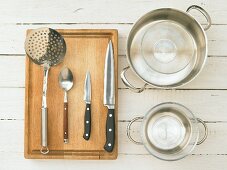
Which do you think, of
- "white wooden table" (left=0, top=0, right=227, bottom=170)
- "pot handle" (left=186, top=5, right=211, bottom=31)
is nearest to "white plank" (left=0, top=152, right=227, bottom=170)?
"white wooden table" (left=0, top=0, right=227, bottom=170)

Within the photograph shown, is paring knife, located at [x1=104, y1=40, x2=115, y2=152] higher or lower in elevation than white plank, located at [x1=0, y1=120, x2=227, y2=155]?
higher

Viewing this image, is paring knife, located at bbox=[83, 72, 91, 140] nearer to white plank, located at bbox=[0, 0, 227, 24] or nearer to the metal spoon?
the metal spoon

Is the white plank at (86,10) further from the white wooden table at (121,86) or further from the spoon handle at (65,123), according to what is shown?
the spoon handle at (65,123)

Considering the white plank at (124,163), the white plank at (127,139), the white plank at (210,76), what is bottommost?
the white plank at (124,163)

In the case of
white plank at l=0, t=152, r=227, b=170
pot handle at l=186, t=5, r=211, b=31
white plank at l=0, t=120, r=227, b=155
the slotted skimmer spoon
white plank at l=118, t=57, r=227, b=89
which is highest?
pot handle at l=186, t=5, r=211, b=31

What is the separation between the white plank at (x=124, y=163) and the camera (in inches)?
34.4

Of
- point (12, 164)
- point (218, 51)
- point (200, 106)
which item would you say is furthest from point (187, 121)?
point (12, 164)

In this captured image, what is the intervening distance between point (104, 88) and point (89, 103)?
0.05 meters

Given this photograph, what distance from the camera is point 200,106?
2.86 ft

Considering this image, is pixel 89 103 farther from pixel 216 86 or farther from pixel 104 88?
pixel 216 86

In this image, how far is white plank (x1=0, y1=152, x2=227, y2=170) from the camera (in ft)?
2.86

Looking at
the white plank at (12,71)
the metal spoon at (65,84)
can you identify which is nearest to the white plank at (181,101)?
the metal spoon at (65,84)

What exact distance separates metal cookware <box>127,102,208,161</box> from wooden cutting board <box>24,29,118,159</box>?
0.24 ft

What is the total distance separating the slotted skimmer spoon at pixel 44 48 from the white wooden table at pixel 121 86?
4 centimetres
